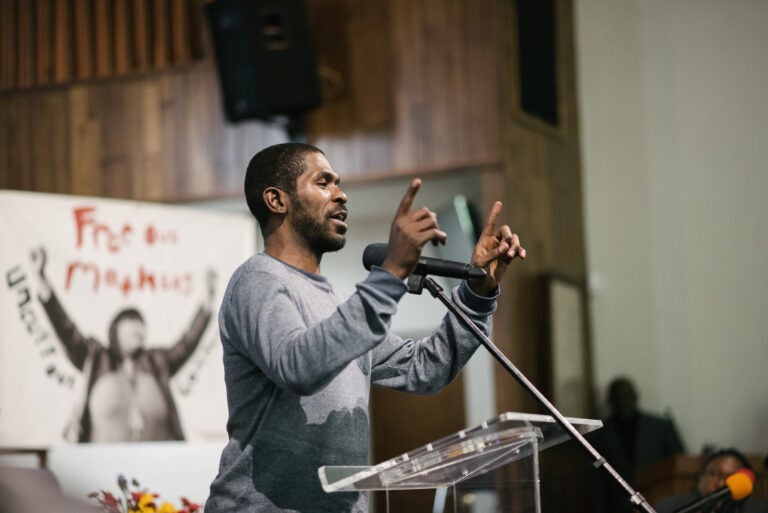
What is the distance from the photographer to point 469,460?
2035mm

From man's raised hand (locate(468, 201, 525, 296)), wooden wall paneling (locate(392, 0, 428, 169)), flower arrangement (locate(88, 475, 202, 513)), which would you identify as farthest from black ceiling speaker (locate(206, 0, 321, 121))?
man's raised hand (locate(468, 201, 525, 296))

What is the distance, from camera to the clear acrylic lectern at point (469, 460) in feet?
6.10

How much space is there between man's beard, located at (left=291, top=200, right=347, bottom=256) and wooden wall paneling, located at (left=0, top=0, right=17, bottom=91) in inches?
235

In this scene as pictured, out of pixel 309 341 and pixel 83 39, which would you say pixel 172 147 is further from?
pixel 309 341

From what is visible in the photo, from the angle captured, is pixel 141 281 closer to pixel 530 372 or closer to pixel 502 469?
pixel 530 372

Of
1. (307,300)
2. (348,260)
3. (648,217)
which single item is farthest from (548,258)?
(307,300)

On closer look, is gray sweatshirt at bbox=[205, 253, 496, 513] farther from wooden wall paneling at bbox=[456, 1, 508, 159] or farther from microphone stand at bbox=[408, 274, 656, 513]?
wooden wall paneling at bbox=[456, 1, 508, 159]

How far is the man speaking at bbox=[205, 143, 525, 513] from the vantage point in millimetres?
1921

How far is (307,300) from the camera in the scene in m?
2.15

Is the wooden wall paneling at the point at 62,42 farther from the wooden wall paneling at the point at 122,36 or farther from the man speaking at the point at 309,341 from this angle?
the man speaking at the point at 309,341

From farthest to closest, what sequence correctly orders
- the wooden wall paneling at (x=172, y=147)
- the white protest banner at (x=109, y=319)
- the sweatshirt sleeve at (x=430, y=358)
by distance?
the wooden wall paneling at (x=172, y=147) → the white protest banner at (x=109, y=319) → the sweatshirt sleeve at (x=430, y=358)

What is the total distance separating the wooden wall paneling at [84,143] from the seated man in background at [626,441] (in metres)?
3.56

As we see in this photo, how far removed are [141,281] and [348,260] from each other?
125 inches

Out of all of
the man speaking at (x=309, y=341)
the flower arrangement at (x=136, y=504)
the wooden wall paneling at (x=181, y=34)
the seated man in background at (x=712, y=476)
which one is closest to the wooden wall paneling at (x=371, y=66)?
the wooden wall paneling at (x=181, y=34)
